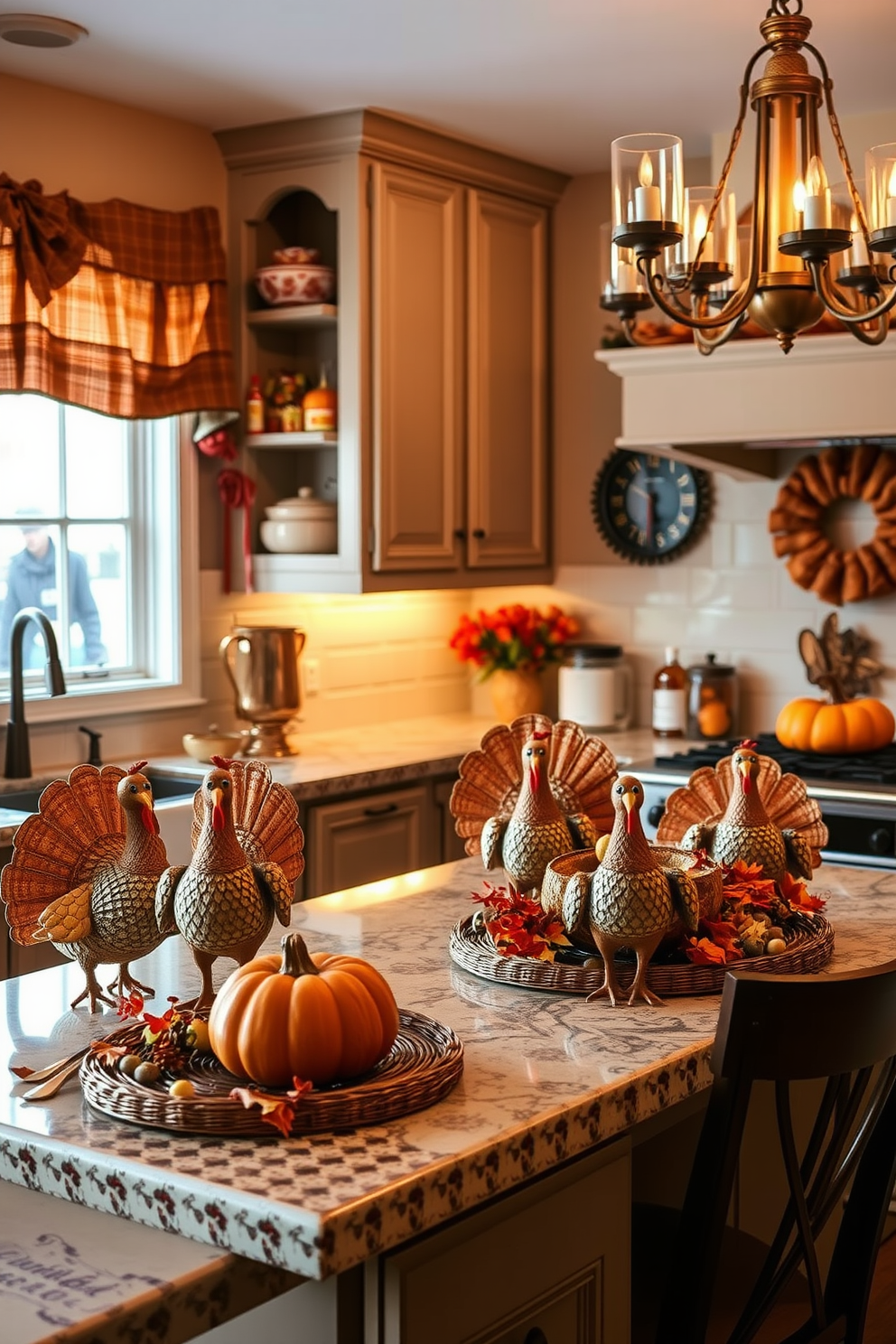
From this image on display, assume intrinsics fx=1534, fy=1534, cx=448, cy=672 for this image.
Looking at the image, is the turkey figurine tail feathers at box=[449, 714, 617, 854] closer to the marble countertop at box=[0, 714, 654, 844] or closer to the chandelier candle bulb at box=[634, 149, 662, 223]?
the chandelier candle bulb at box=[634, 149, 662, 223]

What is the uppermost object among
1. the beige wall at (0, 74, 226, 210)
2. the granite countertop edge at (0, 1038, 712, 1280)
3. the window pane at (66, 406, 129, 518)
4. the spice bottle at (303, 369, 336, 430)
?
the beige wall at (0, 74, 226, 210)

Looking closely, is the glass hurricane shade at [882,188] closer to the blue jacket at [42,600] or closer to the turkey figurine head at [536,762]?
the turkey figurine head at [536,762]

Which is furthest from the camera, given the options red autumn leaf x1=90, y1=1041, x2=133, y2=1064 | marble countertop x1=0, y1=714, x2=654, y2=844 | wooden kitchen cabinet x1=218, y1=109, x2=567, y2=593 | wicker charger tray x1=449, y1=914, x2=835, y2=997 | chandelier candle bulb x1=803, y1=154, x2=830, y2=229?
wooden kitchen cabinet x1=218, y1=109, x2=567, y2=593

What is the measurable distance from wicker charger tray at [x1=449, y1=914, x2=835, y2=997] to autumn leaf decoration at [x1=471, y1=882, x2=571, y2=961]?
0.4 inches

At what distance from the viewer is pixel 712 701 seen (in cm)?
442

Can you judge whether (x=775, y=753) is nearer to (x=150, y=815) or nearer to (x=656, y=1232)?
(x=656, y=1232)

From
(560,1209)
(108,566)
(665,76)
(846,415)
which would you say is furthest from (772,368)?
(560,1209)

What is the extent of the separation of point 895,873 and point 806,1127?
55 cm

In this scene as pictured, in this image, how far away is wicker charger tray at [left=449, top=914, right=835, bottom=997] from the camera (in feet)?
6.12

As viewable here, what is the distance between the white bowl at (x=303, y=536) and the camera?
4246mm

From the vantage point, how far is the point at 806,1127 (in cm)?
230

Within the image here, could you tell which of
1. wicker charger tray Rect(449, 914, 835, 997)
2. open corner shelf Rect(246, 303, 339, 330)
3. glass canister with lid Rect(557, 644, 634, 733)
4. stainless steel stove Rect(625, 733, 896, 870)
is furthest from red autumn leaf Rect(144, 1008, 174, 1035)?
glass canister with lid Rect(557, 644, 634, 733)

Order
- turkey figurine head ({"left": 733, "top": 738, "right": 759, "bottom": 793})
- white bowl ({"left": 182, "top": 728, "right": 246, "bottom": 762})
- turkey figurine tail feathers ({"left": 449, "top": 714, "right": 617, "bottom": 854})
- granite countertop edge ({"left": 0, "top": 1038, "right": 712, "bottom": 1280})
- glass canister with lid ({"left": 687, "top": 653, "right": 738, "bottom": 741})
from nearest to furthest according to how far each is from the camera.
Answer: granite countertop edge ({"left": 0, "top": 1038, "right": 712, "bottom": 1280})
turkey figurine head ({"left": 733, "top": 738, "right": 759, "bottom": 793})
turkey figurine tail feathers ({"left": 449, "top": 714, "right": 617, "bottom": 854})
white bowl ({"left": 182, "top": 728, "right": 246, "bottom": 762})
glass canister with lid ({"left": 687, "top": 653, "right": 738, "bottom": 741})

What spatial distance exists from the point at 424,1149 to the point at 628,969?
1.84 ft
